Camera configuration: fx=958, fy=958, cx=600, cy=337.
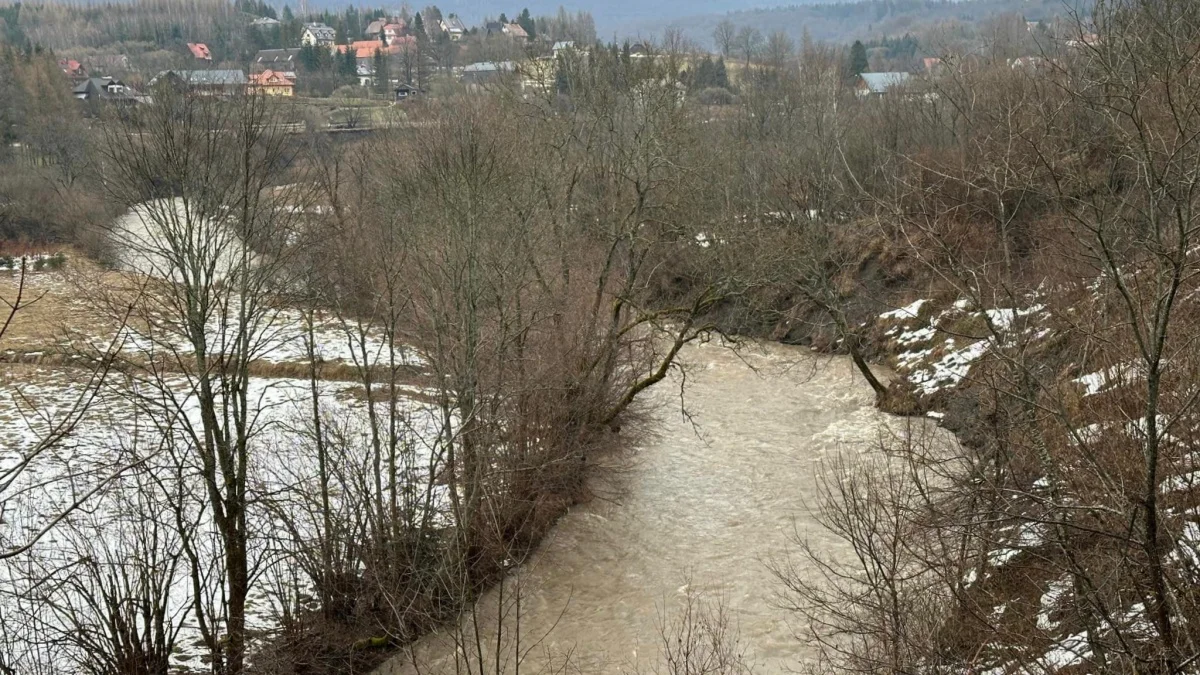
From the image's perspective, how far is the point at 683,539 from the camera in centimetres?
1670

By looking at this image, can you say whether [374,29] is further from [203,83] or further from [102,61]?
[203,83]

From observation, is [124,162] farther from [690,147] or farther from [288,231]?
[690,147]

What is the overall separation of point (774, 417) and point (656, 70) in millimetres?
9937

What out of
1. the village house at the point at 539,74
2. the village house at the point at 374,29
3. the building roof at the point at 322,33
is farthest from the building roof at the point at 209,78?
the village house at the point at 374,29

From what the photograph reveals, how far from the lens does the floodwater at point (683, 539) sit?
1340cm

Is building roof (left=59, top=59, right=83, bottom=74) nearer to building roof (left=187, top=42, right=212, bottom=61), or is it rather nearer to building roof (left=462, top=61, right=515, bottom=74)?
building roof (left=187, top=42, right=212, bottom=61)

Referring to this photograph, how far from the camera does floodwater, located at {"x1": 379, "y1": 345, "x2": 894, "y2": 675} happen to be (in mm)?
13398

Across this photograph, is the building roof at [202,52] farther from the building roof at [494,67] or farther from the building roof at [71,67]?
the building roof at [71,67]

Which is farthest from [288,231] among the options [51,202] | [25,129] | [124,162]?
[25,129]

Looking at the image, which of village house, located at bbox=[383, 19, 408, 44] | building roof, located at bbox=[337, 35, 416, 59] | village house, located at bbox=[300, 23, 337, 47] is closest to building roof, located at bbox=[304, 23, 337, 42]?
village house, located at bbox=[300, 23, 337, 47]

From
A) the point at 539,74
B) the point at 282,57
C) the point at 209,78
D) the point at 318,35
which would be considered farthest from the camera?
the point at 318,35

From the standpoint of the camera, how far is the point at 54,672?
461 inches

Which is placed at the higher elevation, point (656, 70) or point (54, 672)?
point (656, 70)

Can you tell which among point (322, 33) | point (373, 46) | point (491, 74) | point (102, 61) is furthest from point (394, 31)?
point (491, 74)
